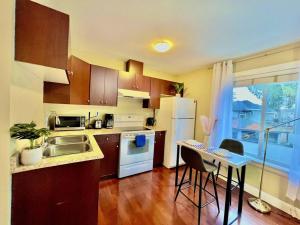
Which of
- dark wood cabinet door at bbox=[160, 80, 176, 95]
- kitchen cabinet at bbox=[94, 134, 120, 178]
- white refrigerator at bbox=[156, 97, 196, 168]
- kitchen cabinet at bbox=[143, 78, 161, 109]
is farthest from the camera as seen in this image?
dark wood cabinet door at bbox=[160, 80, 176, 95]

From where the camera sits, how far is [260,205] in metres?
2.12

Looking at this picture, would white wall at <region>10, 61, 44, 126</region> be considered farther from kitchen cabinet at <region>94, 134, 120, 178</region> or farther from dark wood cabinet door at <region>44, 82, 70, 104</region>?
kitchen cabinet at <region>94, 134, 120, 178</region>

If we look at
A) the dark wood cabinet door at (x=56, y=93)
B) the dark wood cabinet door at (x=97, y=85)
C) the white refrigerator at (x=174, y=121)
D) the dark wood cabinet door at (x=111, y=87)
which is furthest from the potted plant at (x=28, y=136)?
the white refrigerator at (x=174, y=121)

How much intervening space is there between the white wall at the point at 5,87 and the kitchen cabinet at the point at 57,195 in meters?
0.15

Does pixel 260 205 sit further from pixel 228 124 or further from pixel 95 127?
pixel 95 127

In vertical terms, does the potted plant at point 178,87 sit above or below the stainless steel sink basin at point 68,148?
above

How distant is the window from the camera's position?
2.22 m

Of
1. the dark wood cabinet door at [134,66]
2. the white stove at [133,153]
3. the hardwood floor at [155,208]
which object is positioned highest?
the dark wood cabinet door at [134,66]

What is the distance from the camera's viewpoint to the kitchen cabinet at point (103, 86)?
271 centimetres

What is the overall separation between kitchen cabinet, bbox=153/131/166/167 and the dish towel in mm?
456

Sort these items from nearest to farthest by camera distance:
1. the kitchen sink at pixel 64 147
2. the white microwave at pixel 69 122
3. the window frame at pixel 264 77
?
the kitchen sink at pixel 64 147 → the window frame at pixel 264 77 → the white microwave at pixel 69 122

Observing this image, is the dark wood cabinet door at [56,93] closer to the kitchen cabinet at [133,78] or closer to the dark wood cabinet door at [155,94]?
the kitchen cabinet at [133,78]

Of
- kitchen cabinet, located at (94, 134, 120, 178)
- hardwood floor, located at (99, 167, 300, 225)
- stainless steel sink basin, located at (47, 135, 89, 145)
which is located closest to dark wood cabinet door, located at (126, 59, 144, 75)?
kitchen cabinet, located at (94, 134, 120, 178)

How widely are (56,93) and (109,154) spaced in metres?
1.35
